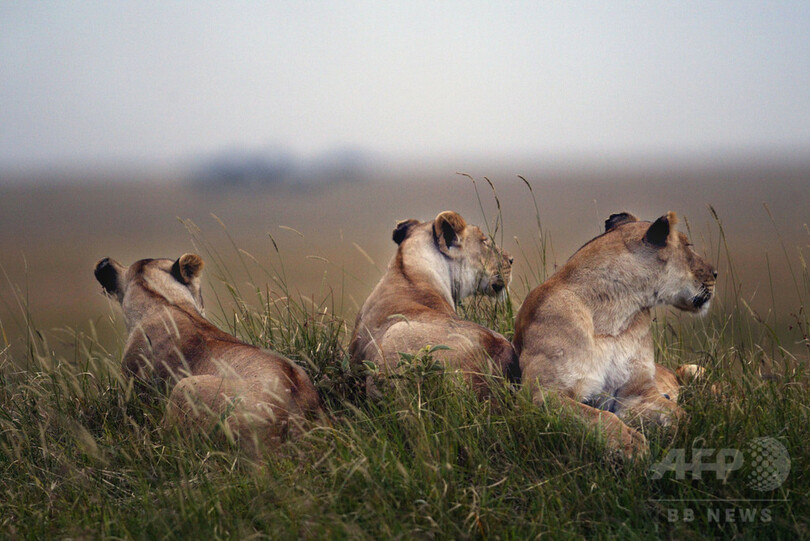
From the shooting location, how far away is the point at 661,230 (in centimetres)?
442

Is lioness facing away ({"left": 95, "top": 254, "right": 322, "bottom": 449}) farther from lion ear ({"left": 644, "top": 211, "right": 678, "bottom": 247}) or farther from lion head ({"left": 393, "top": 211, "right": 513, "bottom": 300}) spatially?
lion ear ({"left": 644, "top": 211, "right": 678, "bottom": 247})

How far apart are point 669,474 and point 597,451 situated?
1.10 ft

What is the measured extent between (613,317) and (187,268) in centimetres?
325

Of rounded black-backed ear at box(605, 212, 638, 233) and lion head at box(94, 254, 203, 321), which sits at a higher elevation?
Result: rounded black-backed ear at box(605, 212, 638, 233)

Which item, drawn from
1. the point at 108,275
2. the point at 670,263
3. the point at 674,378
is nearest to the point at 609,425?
the point at 670,263

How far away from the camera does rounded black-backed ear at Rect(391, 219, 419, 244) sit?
6.23 meters

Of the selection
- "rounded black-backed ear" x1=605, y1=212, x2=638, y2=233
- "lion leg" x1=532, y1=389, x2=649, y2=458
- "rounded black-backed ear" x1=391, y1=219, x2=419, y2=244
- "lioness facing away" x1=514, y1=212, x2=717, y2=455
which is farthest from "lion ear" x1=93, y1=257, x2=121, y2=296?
"rounded black-backed ear" x1=605, y1=212, x2=638, y2=233

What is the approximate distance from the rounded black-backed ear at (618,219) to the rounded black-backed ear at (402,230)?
184cm

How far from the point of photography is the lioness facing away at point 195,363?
13.4 ft

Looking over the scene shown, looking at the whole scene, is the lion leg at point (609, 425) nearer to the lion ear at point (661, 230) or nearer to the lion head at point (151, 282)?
the lion ear at point (661, 230)

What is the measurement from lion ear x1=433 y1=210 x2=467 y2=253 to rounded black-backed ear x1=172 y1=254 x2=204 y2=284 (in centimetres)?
184

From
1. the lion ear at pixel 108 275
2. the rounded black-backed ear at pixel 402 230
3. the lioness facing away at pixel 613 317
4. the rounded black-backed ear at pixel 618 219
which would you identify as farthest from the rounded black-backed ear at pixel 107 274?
the rounded black-backed ear at pixel 618 219

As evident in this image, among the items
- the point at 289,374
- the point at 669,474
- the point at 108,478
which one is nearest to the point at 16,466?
the point at 108,478

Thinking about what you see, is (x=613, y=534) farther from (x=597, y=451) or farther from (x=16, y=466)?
(x=16, y=466)
